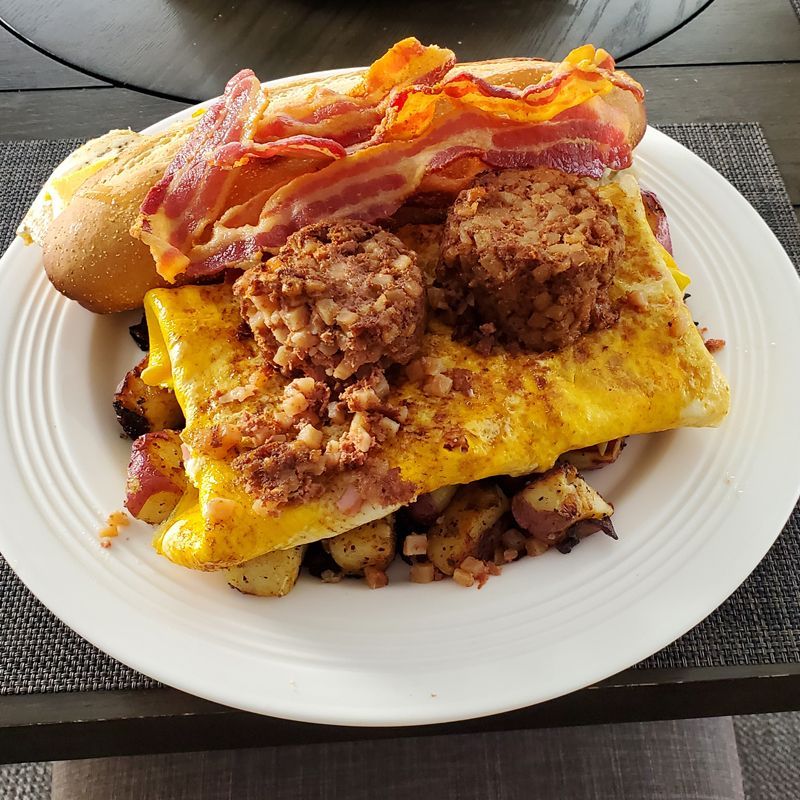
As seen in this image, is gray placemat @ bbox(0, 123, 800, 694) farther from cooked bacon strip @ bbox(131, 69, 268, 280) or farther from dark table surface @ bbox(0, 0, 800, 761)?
cooked bacon strip @ bbox(131, 69, 268, 280)

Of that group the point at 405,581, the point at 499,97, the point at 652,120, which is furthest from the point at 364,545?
the point at 652,120

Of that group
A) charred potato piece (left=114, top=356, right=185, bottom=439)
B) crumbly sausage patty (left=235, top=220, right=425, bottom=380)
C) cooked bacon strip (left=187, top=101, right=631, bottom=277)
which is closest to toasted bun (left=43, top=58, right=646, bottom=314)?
cooked bacon strip (left=187, top=101, right=631, bottom=277)

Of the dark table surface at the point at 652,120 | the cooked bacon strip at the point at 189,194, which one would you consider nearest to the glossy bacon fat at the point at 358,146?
the cooked bacon strip at the point at 189,194

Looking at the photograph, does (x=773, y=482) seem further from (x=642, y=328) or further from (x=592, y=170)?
(x=592, y=170)

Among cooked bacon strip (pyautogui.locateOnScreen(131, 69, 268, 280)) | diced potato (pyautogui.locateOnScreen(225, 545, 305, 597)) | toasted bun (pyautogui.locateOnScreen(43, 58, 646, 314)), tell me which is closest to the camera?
diced potato (pyautogui.locateOnScreen(225, 545, 305, 597))

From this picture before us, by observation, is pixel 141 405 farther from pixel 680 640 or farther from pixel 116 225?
pixel 680 640
